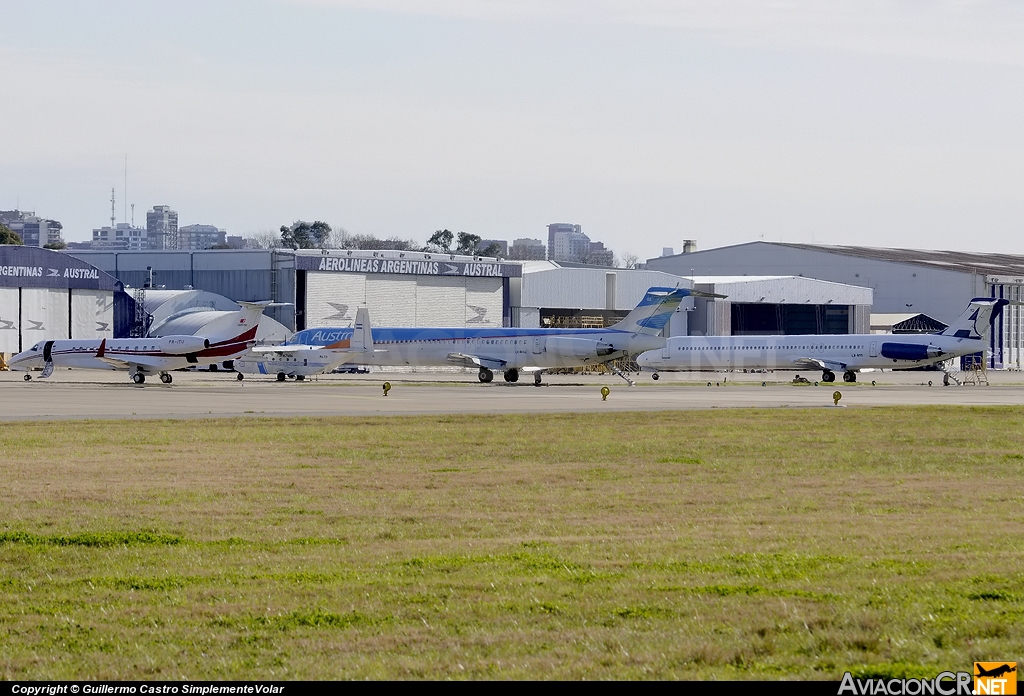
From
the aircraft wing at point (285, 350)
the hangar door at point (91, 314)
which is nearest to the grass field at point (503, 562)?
the aircraft wing at point (285, 350)

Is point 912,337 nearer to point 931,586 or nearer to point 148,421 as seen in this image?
point 148,421

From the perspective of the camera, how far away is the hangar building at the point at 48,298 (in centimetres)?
8331

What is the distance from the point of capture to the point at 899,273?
386 feet

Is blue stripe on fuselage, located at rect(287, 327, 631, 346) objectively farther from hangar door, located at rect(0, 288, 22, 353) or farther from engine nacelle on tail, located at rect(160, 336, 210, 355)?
hangar door, located at rect(0, 288, 22, 353)

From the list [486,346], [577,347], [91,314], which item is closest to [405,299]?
[91,314]

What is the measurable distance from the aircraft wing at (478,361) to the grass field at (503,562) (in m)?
44.1

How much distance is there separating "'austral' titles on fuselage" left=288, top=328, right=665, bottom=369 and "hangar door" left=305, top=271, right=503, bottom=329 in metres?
17.0

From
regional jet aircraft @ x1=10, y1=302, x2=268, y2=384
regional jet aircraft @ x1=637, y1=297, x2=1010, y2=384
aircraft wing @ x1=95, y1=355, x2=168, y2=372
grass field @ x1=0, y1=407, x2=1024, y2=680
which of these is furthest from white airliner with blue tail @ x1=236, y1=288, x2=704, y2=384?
grass field @ x1=0, y1=407, x2=1024, y2=680

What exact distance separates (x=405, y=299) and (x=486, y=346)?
26.9m

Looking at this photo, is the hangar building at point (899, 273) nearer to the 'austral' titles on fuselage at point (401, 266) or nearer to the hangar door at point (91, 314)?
the 'austral' titles on fuselage at point (401, 266)

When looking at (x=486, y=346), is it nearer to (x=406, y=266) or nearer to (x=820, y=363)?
(x=820, y=363)

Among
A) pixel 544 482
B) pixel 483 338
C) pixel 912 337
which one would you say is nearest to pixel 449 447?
pixel 544 482

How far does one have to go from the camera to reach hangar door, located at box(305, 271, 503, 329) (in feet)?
307

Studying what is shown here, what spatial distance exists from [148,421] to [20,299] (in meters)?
53.1
